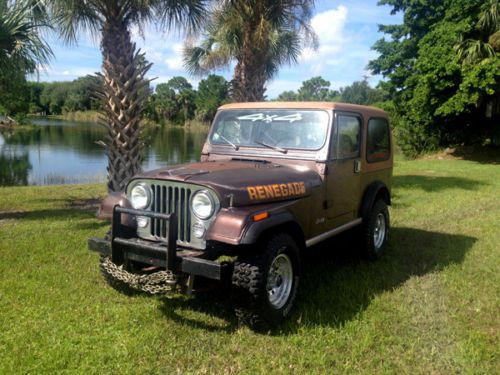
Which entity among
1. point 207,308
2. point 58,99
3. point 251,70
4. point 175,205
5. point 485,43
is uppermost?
point 58,99

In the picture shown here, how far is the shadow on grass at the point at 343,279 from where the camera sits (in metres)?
4.01

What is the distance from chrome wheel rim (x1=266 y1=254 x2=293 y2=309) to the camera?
3.85m

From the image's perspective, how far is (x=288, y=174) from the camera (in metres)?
4.25

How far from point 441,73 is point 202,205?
60.9 ft

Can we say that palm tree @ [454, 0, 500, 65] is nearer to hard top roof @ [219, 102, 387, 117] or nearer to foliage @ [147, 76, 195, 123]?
hard top roof @ [219, 102, 387, 117]

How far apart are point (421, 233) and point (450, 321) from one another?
3335 mm

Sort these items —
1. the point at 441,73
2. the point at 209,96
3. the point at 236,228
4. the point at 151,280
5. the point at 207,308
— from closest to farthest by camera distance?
the point at 236,228 < the point at 151,280 < the point at 207,308 < the point at 441,73 < the point at 209,96

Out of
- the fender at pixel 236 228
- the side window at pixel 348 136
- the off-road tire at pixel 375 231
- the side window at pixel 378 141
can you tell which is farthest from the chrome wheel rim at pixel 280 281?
the side window at pixel 378 141

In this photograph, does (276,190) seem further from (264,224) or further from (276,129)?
(276,129)

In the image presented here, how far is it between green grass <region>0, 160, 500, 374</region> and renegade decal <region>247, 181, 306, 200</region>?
1083 mm

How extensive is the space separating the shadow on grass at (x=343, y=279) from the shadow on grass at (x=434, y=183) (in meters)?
5.24

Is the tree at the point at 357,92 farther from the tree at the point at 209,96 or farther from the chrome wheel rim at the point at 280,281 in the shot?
the chrome wheel rim at the point at 280,281

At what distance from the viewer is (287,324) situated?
3.87 m

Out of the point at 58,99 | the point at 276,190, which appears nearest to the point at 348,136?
the point at 276,190
